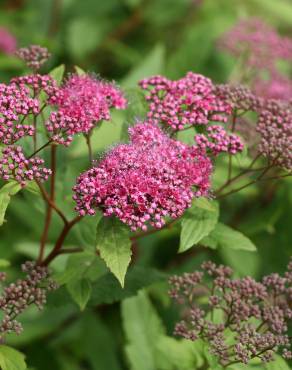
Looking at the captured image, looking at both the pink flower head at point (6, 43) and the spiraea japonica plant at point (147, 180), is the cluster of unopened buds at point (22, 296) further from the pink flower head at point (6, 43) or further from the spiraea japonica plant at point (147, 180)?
the pink flower head at point (6, 43)

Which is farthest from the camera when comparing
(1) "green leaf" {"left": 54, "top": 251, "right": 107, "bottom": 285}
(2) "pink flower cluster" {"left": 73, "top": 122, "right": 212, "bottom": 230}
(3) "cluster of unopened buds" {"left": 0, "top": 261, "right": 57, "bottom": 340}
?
(1) "green leaf" {"left": 54, "top": 251, "right": 107, "bottom": 285}

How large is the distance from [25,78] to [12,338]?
202cm

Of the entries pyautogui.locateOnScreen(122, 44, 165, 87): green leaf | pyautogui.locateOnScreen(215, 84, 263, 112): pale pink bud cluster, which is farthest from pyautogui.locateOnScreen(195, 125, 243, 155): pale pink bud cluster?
pyautogui.locateOnScreen(122, 44, 165, 87): green leaf

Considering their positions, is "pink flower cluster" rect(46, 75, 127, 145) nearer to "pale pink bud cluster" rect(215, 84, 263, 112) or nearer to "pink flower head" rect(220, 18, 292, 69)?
"pale pink bud cluster" rect(215, 84, 263, 112)

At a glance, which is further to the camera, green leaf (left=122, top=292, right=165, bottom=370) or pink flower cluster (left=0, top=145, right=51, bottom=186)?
green leaf (left=122, top=292, right=165, bottom=370)

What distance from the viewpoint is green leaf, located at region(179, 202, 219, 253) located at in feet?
8.44

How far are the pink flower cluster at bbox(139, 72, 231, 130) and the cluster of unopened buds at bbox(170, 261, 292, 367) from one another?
0.68 meters

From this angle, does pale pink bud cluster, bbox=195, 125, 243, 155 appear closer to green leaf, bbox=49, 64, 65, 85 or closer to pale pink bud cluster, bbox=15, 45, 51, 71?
green leaf, bbox=49, 64, 65, 85

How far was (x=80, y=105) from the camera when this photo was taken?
254 centimetres

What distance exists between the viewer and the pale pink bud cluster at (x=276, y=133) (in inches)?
104

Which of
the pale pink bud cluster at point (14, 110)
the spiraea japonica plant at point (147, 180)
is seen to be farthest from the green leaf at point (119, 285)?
the pale pink bud cluster at point (14, 110)

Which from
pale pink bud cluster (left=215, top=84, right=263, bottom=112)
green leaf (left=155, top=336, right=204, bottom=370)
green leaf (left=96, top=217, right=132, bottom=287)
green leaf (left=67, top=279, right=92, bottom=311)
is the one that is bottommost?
green leaf (left=155, top=336, right=204, bottom=370)

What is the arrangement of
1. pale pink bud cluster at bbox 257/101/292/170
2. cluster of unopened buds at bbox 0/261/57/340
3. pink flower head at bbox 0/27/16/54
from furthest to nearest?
pink flower head at bbox 0/27/16/54
pale pink bud cluster at bbox 257/101/292/170
cluster of unopened buds at bbox 0/261/57/340

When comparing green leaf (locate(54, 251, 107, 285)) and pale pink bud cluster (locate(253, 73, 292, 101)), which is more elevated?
pale pink bud cluster (locate(253, 73, 292, 101))
